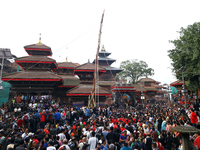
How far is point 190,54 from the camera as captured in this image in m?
20.2

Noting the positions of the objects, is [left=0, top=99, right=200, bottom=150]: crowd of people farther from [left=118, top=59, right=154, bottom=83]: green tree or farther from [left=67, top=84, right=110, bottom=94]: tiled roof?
[left=118, top=59, right=154, bottom=83]: green tree

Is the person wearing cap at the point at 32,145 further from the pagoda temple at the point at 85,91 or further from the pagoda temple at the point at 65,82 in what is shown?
the pagoda temple at the point at 65,82

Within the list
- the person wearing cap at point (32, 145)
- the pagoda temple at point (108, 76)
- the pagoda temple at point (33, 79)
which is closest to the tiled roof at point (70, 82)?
the pagoda temple at point (33, 79)

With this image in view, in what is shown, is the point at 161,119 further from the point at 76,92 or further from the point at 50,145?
the point at 76,92

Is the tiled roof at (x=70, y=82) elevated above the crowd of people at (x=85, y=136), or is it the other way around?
the tiled roof at (x=70, y=82)

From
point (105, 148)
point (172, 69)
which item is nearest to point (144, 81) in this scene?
point (172, 69)

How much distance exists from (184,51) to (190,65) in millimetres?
2105

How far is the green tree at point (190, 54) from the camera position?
1894cm

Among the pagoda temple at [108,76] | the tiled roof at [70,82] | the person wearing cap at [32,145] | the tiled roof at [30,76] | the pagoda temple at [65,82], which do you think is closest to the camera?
the person wearing cap at [32,145]

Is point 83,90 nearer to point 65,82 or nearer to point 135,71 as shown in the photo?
point 65,82

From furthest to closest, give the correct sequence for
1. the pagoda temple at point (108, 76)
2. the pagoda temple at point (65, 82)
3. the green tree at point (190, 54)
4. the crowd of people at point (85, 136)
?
the pagoda temple at point (108, 76), the pagoda temple at point (65, 82), the green tree at point (190, 54), the crowd of people at point (85, 136)

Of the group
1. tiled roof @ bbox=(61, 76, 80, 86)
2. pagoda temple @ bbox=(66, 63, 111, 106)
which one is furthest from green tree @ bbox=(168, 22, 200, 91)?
tiled roof @ bbox=(61, 76, 80, 86)

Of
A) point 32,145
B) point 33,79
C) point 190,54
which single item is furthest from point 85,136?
point 190,54

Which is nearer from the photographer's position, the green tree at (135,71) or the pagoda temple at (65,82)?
the pagoda temple at (65,82)
